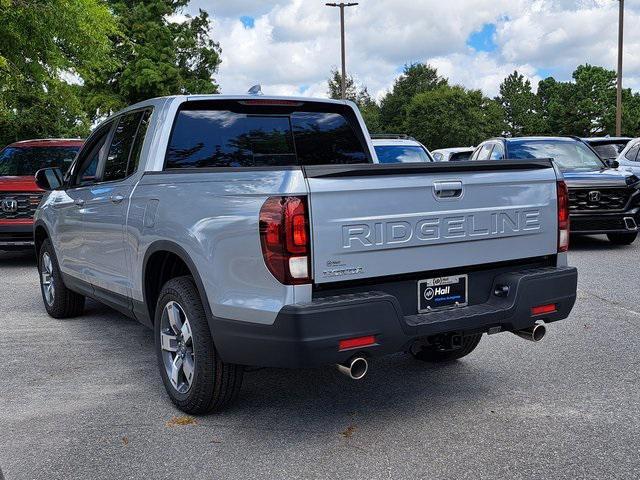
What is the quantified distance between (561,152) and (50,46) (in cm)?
1131

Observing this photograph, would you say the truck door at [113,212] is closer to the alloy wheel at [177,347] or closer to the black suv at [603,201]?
the alloy wheel at [177,347]

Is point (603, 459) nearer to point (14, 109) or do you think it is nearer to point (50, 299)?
point (50, 299)

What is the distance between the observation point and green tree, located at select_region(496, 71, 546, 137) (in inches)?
4254

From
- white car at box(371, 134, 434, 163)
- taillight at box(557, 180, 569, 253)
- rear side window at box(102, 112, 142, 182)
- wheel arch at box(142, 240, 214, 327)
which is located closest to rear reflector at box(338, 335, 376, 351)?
wheel arch at box(142, 240, 214, 327)

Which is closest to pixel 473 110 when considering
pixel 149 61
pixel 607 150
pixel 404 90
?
pixel 404 90

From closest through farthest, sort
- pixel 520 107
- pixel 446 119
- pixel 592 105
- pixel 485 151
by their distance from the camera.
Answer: pixel 485 151, pixel 446 119, pixel 592 105, pixel 520 107

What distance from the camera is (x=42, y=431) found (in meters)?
3.97

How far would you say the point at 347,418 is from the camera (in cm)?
411

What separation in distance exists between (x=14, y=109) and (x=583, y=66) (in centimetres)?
8603

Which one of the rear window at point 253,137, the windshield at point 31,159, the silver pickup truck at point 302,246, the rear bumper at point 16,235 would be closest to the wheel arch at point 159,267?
the silver pickup truck at point 302,246

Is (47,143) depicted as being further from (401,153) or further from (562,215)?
(562,215)

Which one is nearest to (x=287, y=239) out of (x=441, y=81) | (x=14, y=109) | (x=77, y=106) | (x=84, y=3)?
(x=84, y=3)

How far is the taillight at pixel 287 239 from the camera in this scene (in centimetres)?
332

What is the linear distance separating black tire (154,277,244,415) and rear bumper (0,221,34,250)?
22.9ft
